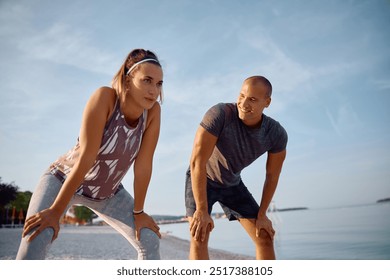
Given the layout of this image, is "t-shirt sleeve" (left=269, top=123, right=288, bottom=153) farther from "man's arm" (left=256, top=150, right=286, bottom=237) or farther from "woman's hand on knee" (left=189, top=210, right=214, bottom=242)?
"woman's hand on knee" (left=189, top=210, right=214, bottom=242)

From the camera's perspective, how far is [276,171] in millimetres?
2520

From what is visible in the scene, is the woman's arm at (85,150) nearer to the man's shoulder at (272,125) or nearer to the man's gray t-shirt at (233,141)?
the man's gray t-shirt at (233,141)

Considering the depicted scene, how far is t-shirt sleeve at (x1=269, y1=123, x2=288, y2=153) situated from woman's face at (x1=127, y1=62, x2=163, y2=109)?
3.09 ft

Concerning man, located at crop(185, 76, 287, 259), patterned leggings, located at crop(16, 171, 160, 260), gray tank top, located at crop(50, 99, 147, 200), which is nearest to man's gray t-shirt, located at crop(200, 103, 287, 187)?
man, located at crop(185, 76, 287, 259)

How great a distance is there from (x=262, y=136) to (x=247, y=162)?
0.77ft

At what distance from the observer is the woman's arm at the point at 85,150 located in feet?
5.57

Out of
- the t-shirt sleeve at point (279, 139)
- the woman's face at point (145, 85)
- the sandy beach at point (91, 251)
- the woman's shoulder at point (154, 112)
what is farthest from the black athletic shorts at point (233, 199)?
the sandy beach at point (91, 251)

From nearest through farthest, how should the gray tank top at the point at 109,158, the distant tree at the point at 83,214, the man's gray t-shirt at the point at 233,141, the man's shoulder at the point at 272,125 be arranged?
the gray tank top at the point at 109,158, the man's gray t-shirt at the point at 233,141, the man's shoulder at the point at 272,125, the distant tree at the point at 83,214

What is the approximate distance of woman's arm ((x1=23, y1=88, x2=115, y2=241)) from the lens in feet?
5.57

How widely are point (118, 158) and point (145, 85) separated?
17.8 inches

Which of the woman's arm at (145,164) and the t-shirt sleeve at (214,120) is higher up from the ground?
the t-shirt sleeve at (214,120)

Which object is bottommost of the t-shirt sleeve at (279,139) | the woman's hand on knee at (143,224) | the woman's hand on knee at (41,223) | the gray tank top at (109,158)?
the woman's hand on knee at (41,223)
